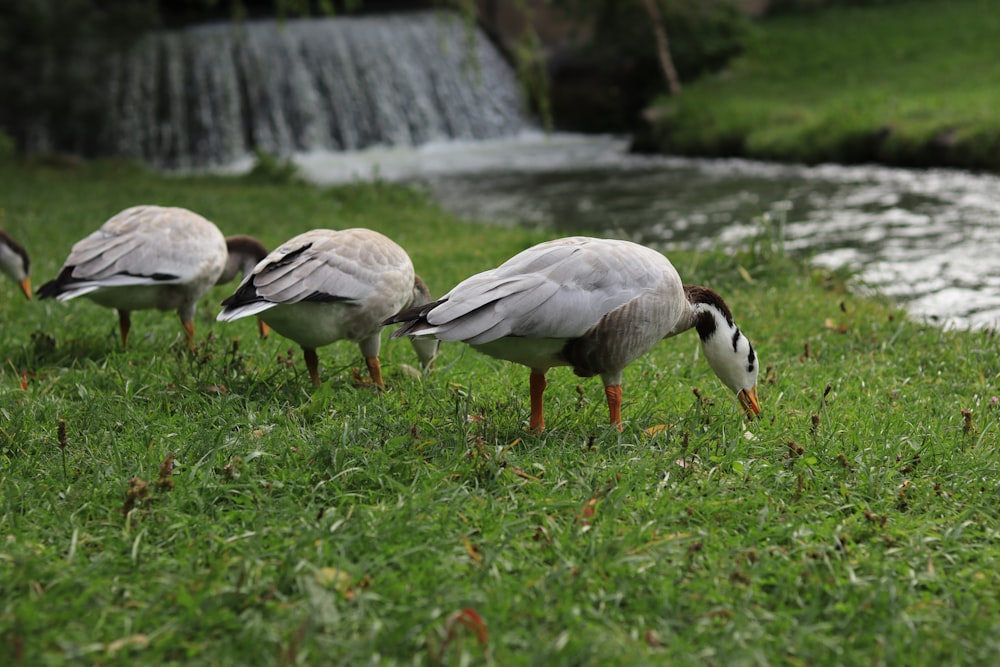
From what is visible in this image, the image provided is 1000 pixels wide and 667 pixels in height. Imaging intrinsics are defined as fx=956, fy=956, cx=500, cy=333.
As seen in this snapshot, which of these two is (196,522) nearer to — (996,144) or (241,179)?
(241,179)

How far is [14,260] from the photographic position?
6.43m

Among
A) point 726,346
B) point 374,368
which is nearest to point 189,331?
point 374,368

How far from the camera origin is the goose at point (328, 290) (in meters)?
4.33

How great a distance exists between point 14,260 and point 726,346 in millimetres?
4787

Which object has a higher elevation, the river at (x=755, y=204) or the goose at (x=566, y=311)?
the goose at (x=566, y=311)

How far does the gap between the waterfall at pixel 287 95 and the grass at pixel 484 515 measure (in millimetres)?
17165

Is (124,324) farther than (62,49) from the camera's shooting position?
No

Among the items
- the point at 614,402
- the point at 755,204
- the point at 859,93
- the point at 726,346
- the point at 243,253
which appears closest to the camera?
the point at 614,402

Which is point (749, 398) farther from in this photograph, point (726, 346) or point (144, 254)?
point (144, 254)

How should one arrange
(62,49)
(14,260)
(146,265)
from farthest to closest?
(62,49) < (14,260) < (146,265)

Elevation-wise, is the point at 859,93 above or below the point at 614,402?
below

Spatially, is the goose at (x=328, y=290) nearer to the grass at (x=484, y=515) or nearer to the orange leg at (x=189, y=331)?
the grass at (x=484, y=515)

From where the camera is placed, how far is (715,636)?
277 cm

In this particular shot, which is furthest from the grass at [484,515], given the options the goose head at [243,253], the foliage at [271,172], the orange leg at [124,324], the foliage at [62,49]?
the foliage at [62,49]
